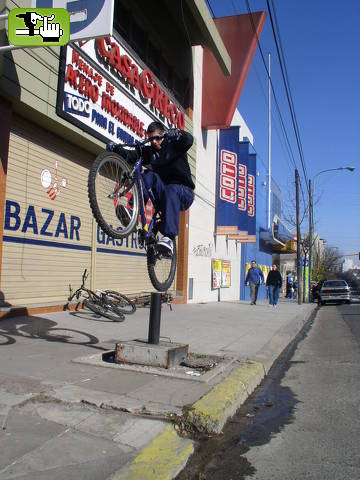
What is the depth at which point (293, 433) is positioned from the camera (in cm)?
388

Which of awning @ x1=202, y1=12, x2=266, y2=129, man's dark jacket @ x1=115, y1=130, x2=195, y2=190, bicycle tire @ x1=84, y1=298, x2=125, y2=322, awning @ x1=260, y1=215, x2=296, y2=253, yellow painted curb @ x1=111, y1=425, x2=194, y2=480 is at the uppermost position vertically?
awning @ x1=202, y1=12, x2=266, y2=129

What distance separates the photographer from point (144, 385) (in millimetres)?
4617

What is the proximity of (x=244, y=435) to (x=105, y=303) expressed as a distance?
6474 mm

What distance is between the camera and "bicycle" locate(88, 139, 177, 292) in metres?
4.54

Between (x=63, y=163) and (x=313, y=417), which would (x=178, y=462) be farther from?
(x=63, y=163)

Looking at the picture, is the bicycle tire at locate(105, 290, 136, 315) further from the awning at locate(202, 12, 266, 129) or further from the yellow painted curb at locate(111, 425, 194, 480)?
the awning at locate(202, 12, 266, 129)

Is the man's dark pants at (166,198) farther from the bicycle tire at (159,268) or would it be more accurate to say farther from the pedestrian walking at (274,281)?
the pedestrian walking at (274,281)

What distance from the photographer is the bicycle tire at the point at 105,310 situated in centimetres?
938

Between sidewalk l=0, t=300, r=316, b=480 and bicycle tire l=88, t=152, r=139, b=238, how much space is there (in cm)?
157

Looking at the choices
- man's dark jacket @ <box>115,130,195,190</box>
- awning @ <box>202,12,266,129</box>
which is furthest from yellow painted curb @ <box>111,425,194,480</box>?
awning @ <box>202,12,266,129</box>

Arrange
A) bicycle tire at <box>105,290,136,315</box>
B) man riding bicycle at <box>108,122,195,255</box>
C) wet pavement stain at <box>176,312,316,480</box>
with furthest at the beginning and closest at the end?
1. bicycle tire at <box>105,290,136,315</box>
2. man riding bicycle at <box>108,122,195,255</box>
3. wet pavement stain at <box>176,312,316,480</box>

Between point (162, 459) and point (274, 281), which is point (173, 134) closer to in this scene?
point (162, 459)

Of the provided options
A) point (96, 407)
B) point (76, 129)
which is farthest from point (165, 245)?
point (76, 129)

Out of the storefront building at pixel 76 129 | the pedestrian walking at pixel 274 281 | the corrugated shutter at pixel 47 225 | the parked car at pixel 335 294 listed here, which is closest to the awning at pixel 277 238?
the parked car at pixel 335 294
